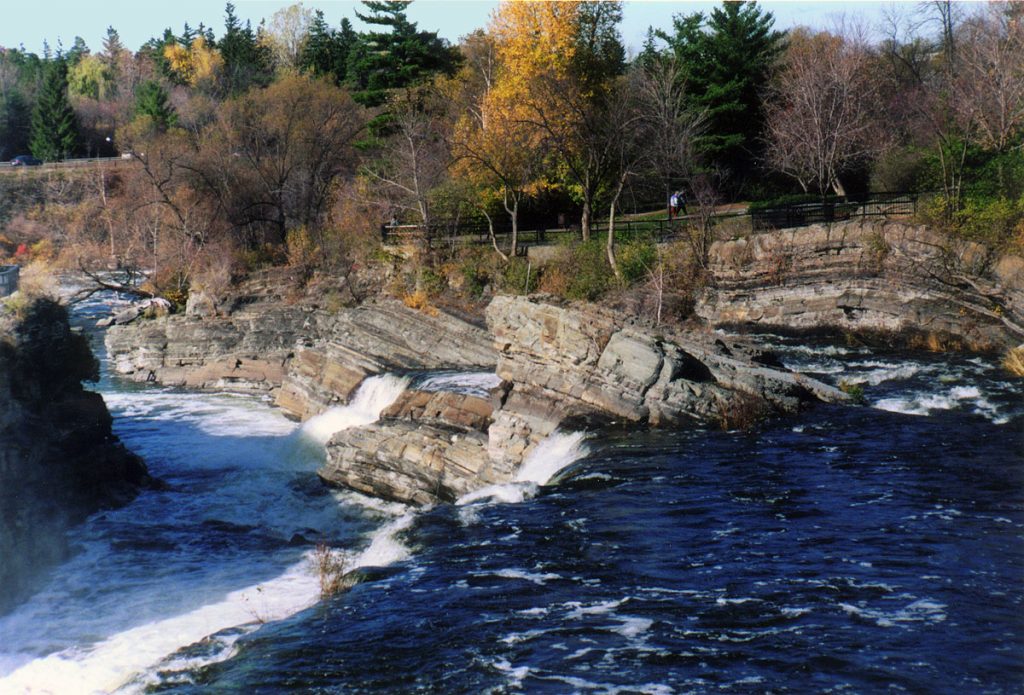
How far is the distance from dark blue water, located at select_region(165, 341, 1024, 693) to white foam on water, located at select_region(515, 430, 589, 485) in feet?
2.62

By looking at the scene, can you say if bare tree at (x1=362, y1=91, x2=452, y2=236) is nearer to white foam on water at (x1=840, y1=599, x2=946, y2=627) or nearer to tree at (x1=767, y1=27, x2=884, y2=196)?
tree at (x1=767, y1=27, x2=884, y2=196)

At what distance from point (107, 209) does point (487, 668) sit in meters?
50.4

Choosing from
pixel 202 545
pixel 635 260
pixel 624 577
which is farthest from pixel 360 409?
pixel 624 577

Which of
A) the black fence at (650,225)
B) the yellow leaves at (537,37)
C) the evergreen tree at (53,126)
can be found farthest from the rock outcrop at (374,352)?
the evergreen tree at (53,126)

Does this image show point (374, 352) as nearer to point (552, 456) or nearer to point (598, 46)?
point (552, 456)

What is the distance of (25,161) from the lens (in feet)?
Result: 271

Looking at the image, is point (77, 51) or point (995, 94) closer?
point (995, 94)

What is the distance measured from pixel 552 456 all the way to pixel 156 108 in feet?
221

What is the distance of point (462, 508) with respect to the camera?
60.1ft

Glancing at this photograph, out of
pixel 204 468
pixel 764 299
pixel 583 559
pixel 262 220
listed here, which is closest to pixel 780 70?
pixel 764 299

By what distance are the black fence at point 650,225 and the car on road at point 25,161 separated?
5222cm

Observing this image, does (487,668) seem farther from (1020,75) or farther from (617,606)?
(1020,75)

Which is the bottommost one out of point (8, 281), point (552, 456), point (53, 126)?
point (552, 456)

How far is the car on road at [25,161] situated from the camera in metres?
80.8
